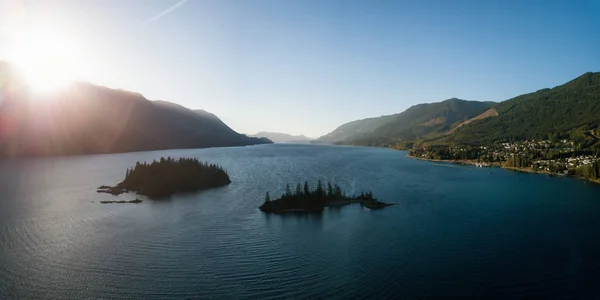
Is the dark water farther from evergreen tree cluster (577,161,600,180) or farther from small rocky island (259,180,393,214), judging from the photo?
evergreen tree cluster (577,161,600,180)

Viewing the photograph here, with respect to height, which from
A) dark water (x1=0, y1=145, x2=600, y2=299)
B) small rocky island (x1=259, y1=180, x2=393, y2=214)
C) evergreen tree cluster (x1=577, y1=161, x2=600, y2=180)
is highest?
evergreen tree cluster (x1=577, y1=161, x2=600, y2=180)

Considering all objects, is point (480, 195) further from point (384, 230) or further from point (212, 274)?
point (212, 274)

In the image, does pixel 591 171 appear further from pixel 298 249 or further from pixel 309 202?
pixel 298 249

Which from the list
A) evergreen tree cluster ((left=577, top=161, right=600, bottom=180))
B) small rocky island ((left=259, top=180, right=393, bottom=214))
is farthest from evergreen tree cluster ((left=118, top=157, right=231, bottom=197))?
evergreen tree cluster ((left=577, top=161, right=600, bottom=180))

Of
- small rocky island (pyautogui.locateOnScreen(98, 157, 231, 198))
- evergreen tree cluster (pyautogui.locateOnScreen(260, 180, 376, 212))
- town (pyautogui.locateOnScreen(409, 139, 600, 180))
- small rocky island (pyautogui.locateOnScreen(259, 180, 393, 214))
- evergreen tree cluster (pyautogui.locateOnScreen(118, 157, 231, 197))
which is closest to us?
small rocky island (pyautogui.locateOnScreen(259, 180, 393, 214))

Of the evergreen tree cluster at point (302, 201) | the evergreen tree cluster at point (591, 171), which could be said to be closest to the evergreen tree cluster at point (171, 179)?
the evergreen tree cluster at point (302, 201)

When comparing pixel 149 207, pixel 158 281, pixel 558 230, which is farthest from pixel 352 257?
pixel 149 207

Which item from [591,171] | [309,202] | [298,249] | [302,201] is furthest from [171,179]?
[591,171]
